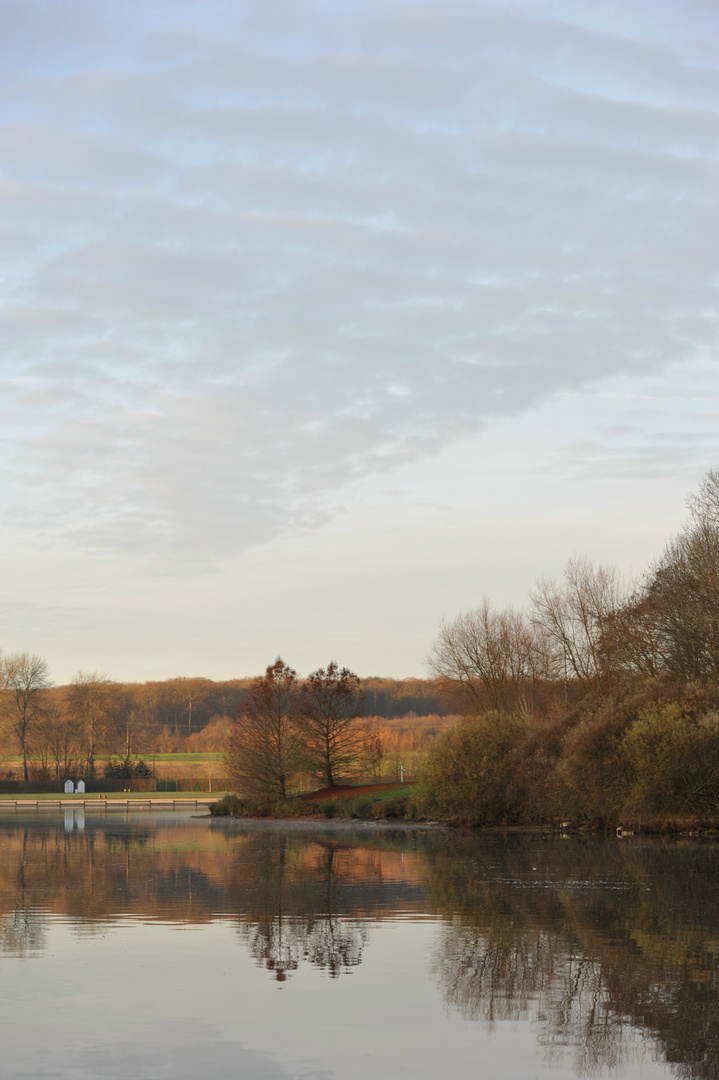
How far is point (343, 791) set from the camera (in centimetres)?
5266

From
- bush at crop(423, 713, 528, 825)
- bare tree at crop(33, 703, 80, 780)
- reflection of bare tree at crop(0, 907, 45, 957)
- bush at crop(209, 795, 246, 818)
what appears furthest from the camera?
bare tree at crop(33, 703, 80, 780)

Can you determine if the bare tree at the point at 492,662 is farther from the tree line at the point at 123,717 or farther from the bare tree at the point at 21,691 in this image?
the bare tree at the point at 21,691

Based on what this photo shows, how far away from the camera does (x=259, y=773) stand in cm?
5141

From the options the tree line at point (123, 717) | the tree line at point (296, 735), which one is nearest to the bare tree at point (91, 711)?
the tree line at point (123, 717)

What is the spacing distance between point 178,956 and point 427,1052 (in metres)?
4.75

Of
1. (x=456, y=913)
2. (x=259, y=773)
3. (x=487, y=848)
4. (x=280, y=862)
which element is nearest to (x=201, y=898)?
(x=456, y=913)

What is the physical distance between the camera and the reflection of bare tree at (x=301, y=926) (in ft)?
36.6

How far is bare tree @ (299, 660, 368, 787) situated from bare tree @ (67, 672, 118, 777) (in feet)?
159

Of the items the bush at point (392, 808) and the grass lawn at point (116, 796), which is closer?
the bush at point (392, 808)

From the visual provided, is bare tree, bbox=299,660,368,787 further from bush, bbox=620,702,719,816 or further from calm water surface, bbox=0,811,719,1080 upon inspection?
calm water surface, bbox=0,811,719,1080

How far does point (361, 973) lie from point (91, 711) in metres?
90.7

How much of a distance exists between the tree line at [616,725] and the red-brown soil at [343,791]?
9.48 m

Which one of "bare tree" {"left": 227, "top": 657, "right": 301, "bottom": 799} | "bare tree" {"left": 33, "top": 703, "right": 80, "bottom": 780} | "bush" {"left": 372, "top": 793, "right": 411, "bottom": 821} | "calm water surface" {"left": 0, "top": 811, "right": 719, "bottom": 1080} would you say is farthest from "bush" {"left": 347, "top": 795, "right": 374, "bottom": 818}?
"bare tree" {"left": 33, "top": 703, "right": 80, "bottom": 780}

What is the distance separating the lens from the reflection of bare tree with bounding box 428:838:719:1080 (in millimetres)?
7781
